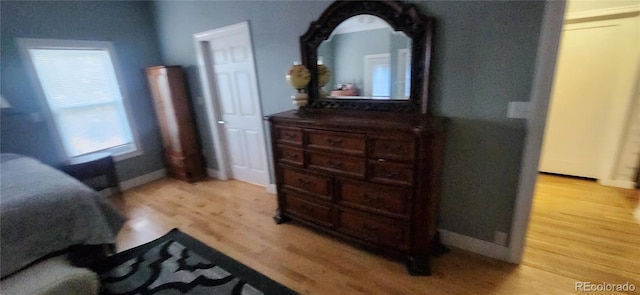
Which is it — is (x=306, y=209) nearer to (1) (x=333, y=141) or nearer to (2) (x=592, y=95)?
(1) (x=333, y=141)

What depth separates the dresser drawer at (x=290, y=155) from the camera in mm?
2295

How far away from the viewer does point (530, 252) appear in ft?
6.83

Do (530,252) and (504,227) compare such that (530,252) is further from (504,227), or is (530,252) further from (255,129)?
(255,129)

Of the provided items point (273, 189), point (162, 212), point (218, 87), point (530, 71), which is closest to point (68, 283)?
point (162, 212)

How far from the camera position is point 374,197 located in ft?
6.51

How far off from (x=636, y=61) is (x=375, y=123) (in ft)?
9.96

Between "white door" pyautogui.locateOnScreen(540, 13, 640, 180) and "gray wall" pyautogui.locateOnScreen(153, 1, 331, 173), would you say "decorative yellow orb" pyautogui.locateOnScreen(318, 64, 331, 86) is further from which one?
"white door" pyautogui.locateOnScreen(540, 13, 640, 180)

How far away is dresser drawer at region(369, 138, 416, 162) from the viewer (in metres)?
1.74

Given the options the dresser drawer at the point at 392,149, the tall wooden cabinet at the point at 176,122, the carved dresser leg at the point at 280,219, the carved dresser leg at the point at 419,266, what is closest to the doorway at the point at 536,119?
the carved dresser leg at the point at 419,266

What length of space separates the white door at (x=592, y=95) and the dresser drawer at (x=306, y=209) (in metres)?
2.39

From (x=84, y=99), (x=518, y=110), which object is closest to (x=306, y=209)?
(x=518, y=110)

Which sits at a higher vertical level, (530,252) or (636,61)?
(636,61)

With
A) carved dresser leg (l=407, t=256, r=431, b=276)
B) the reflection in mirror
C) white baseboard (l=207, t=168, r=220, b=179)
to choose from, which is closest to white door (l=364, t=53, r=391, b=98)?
the reflection in mirror

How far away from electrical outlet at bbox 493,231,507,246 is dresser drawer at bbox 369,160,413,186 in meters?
0.84
